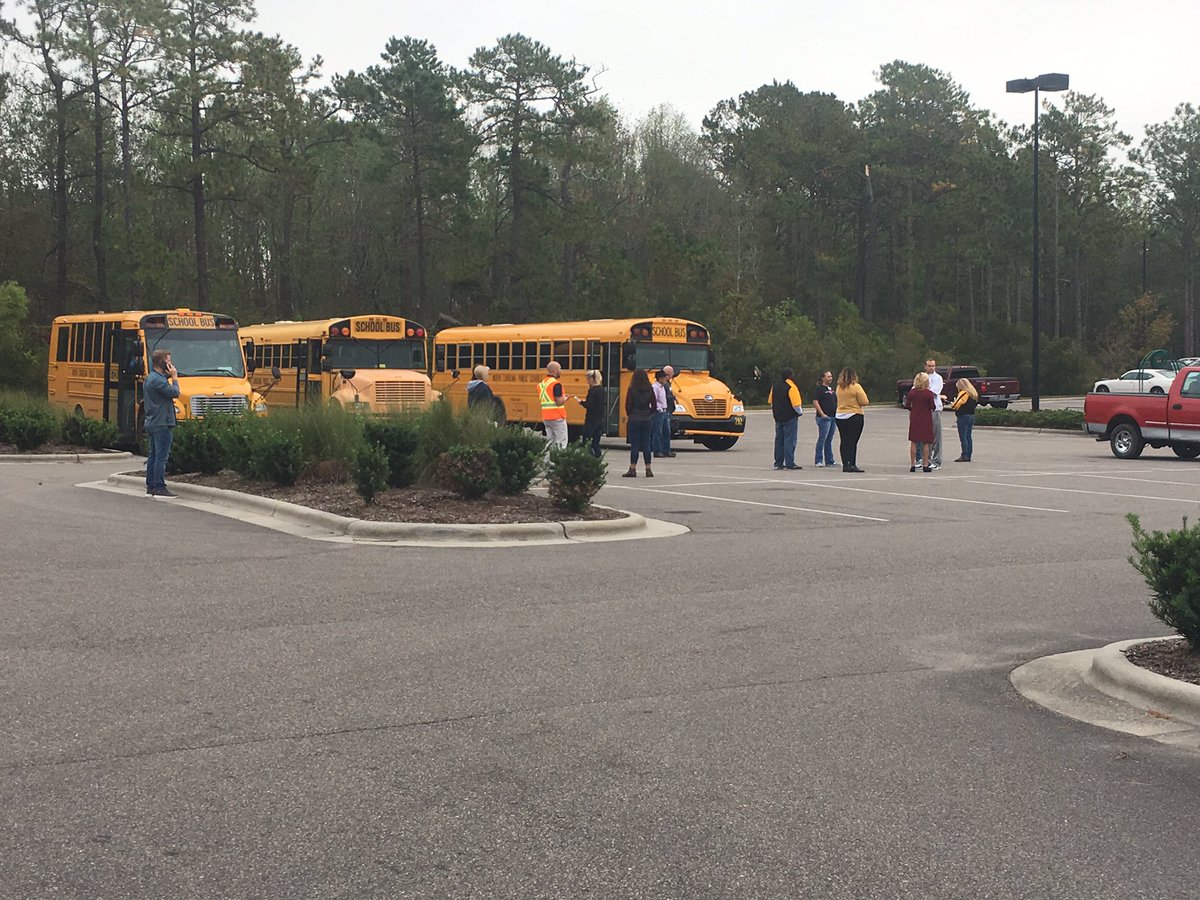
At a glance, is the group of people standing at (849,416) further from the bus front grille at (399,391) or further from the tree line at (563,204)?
the tree line at (563,204)

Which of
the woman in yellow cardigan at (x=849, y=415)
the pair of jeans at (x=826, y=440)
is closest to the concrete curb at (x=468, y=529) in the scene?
the woman in yellow cardigan at (x=849, y=415)

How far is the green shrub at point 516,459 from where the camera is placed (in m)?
15.9

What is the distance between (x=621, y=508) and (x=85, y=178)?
56.5m

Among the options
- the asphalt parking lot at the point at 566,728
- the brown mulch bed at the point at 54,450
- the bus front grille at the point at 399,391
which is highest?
the bus front grille at the point at 399,391

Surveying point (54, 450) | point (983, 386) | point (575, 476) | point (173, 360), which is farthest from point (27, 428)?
point (983, 386)

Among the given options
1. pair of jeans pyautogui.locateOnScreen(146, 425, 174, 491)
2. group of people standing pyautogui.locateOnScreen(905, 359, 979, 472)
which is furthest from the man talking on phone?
group of people standing pyautogui.locateOnScreen(905, 359, 979, 472)

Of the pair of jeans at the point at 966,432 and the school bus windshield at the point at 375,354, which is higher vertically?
the school bus windshield at the point at 375,354

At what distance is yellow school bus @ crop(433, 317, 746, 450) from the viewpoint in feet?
101

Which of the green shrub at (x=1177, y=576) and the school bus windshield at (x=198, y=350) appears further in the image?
the school bus windshield at (x=198, y=350)

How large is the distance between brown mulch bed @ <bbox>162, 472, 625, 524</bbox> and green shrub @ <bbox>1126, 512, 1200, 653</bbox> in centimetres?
763

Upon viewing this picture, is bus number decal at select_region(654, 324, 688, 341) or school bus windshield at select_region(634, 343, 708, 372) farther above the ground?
bus number decal at select_region(654, 324, 688, 341)

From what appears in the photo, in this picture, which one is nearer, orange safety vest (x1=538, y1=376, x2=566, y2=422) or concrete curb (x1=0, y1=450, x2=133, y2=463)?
orange safety vest (x1=538, y1=376, x2=566, y2=422)

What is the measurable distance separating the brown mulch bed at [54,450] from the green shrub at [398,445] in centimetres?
1098

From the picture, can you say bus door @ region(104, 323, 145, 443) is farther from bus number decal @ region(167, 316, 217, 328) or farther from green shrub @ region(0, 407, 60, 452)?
green shrub @ region(0, 407, 60, 452)
